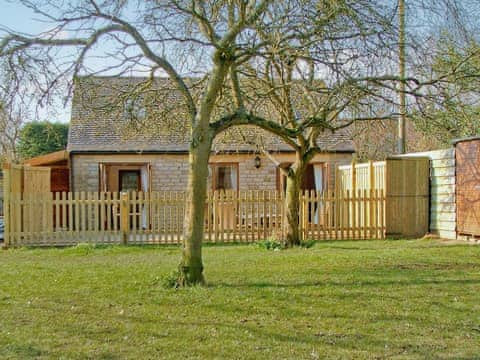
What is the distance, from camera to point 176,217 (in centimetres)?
1431

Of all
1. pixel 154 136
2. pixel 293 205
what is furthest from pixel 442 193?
pixel 154 136

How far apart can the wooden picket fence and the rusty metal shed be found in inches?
81.1

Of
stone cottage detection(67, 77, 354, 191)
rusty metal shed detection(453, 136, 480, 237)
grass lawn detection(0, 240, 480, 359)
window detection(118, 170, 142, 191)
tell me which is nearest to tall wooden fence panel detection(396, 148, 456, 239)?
rusty metal shed detection(453, 136, 480, 237)

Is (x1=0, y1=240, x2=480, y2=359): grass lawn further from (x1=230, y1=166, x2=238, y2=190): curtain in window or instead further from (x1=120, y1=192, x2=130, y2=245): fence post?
(x1=230, y1=166, x2=238, y2=190): curtain in window

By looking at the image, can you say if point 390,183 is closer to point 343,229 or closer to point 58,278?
point 343,229

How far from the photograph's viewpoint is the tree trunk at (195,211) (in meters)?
7.70

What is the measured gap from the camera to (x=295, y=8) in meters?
7.53

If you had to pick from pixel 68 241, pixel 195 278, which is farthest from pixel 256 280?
pixel 68 241

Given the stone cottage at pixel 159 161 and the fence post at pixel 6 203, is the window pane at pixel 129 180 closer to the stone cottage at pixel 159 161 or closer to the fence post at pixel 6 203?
the stone cottage at pixel 159 161

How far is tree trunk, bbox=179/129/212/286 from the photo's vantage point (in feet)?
25.3

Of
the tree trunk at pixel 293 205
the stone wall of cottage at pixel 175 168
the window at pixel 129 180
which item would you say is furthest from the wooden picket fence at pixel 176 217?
the window at pixel 129 180

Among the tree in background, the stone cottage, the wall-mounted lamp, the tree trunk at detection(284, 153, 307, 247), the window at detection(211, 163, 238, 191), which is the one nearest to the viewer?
the tree trunk at detection(284, 153, 307, 247)

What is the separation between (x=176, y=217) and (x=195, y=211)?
21.9ft

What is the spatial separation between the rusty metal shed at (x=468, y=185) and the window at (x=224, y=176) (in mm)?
8228
